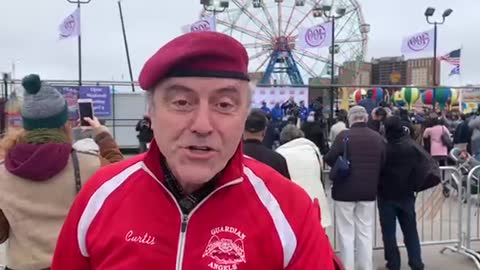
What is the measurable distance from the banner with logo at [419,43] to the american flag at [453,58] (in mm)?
3709

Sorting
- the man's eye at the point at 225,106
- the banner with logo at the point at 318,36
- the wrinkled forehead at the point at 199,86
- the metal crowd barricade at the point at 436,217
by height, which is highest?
the banner with logo at the point at 318,36

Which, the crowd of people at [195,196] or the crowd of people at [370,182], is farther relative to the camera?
the crowd of people at [370,182]

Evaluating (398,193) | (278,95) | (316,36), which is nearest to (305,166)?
(398,193)

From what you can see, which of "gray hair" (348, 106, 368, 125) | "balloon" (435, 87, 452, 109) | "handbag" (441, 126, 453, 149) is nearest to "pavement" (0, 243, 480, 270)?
"gray hair" (348, 106, 368, 125)

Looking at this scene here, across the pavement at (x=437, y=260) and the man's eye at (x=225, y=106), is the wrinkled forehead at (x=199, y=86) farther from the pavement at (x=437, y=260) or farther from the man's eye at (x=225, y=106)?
the pavement at (x=437, y=260)

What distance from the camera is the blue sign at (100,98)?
1275cm

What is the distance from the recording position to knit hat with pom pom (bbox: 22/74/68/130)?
2.67m

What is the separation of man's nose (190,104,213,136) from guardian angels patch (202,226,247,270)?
0.23 metres

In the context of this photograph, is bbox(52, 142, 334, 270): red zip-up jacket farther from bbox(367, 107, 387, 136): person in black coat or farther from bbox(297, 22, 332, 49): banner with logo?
bbox(297, 22, 332, 49): banner with logo

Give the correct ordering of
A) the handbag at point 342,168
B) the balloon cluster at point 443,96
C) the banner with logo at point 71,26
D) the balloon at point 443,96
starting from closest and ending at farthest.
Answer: the handbag at point 342,168 < the banner with logo at point 71,26 < the balloon cluster at point 443,96 < the balloon at point 443,96

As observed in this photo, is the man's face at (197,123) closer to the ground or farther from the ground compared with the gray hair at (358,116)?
farther from the ground

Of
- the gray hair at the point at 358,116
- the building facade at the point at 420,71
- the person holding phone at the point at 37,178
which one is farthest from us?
the building facade at the point at 420,71

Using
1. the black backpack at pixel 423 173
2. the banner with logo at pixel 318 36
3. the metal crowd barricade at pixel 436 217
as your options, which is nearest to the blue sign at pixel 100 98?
the banner with logo at pixel 318 36

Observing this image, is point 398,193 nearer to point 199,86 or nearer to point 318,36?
point 199,86
